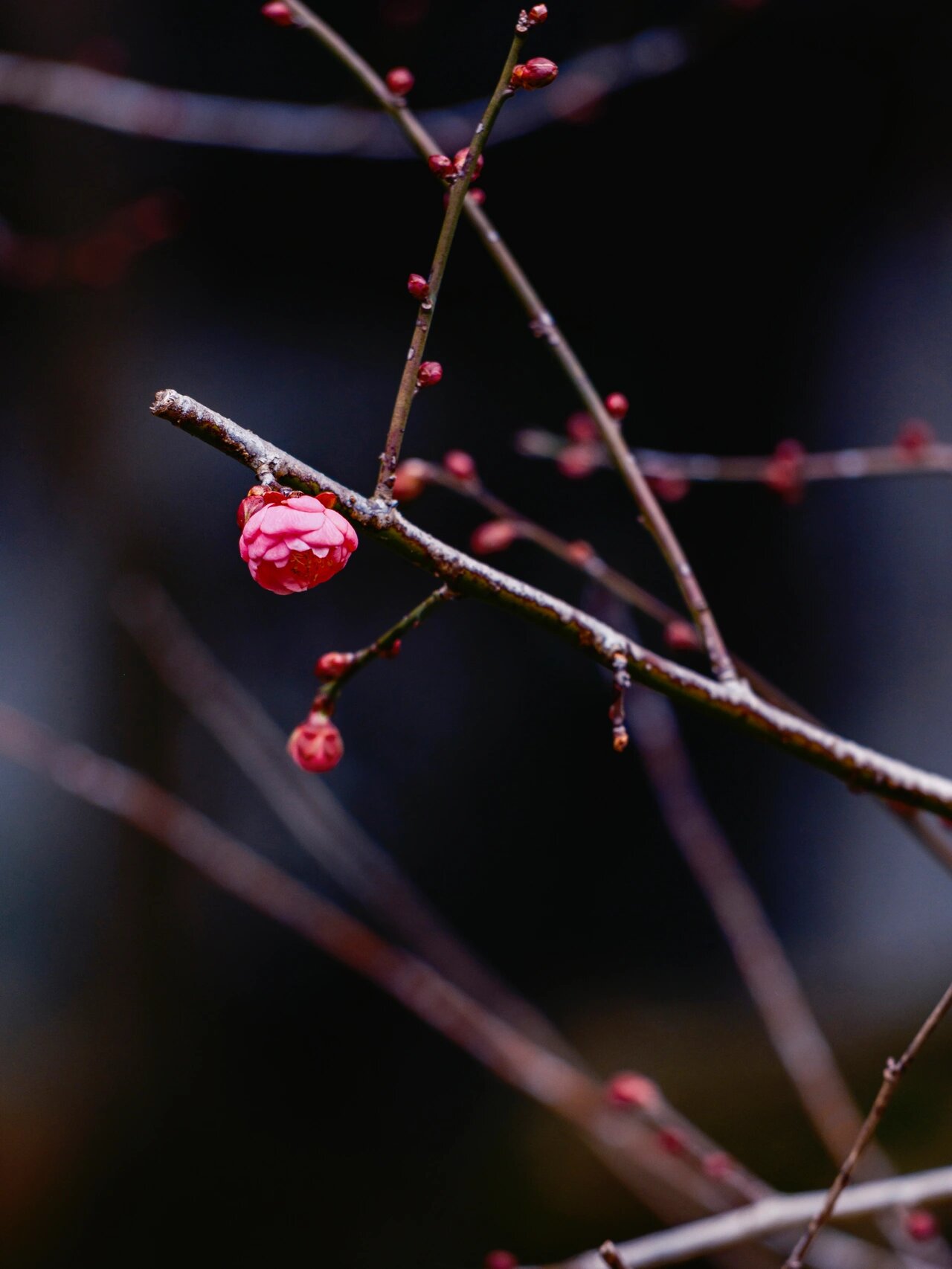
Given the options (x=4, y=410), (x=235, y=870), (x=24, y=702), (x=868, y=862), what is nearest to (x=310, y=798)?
(x=235, y=870)

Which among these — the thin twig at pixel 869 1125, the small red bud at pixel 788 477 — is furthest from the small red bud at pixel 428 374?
the small red bud at pixel 788 477

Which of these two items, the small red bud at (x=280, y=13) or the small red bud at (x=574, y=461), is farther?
the small red bud at (x=574, y=461)

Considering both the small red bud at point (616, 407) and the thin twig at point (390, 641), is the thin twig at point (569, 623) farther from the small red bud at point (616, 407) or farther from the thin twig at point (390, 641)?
the small red bud at point (616, 407)

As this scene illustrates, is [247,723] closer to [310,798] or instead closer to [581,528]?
[310,798]

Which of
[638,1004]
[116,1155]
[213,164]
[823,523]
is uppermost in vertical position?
[823,523]

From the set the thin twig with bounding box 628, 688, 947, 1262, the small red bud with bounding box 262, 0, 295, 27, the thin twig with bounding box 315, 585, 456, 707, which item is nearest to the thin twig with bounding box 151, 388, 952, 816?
the thin twig with bounding box 315, 585, 456, 707

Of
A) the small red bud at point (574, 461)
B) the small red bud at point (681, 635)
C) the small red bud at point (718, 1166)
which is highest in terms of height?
the small red bud at point (574, 461)

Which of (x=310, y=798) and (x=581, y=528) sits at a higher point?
(x=581, y=528)

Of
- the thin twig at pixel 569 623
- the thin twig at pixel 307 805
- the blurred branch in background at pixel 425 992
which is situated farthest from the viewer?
the thin twig at pixel 307 805
